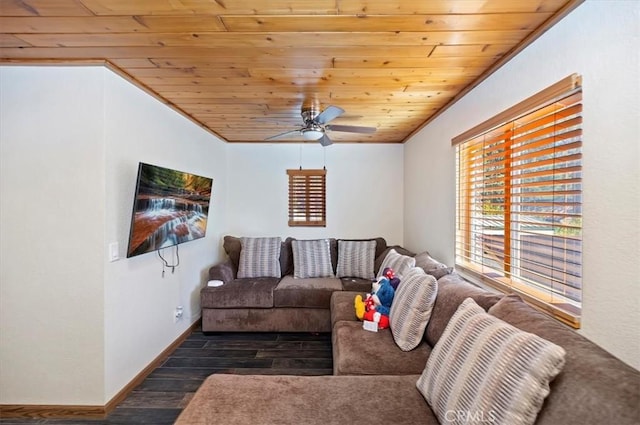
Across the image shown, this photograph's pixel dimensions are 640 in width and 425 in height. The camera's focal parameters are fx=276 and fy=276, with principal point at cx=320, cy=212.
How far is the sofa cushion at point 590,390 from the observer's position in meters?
0.75

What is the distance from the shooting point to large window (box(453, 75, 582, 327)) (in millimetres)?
1361

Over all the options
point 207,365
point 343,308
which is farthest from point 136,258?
point 343,308

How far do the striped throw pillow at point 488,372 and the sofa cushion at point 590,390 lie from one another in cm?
5

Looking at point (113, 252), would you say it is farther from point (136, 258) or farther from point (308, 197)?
point (308, 197)

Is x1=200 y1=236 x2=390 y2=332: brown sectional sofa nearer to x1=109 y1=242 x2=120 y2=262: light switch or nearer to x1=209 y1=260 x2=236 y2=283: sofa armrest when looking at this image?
x1=209 y1=260 x2=236 y2=283: sofa armrest

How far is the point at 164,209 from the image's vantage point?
2.37 meters

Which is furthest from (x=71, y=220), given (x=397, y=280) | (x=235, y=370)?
(x=397, y=280)

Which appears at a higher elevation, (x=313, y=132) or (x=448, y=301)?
(x=313, y=132)

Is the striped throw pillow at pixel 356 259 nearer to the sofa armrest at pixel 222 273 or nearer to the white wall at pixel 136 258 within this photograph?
the sofa armrest at pixel 222 273

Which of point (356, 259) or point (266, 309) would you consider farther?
point (356, 259)

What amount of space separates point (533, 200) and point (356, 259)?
7.81 feet

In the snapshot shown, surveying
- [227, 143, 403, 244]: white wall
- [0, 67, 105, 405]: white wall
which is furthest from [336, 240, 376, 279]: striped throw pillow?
[0, 67, 105, 405]: white wall

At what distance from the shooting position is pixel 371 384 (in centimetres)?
139

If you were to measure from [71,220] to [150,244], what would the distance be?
0.52 m
